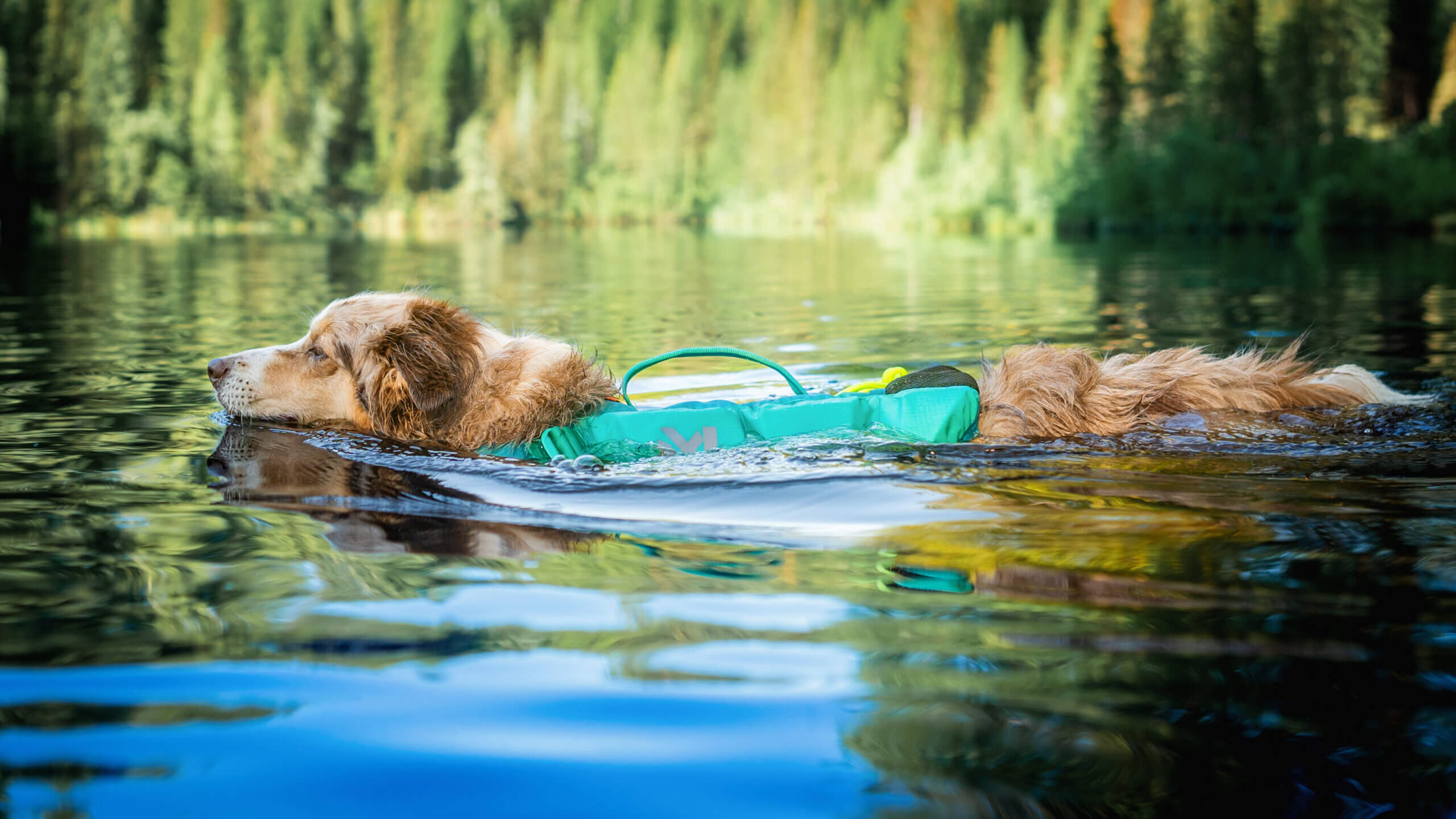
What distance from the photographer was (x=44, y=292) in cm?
1600

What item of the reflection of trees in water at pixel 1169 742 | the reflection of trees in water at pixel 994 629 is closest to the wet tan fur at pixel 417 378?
the reflection of trees in water at pixel 994 629

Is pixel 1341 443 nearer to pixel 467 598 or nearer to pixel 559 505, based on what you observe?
pixel 559 505

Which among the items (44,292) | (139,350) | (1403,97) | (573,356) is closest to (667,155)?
(1403,97)

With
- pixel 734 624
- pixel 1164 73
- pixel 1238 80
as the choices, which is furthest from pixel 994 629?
pixel 1164 73

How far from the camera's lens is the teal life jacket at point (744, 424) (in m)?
5.28

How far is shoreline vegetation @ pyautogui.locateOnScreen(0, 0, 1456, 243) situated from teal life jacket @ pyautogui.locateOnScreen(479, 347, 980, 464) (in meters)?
32.9

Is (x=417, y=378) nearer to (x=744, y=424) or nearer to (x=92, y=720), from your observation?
Answer: (x=744, y=424)

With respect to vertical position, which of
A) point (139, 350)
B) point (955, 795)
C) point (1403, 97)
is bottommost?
point (955, 795)

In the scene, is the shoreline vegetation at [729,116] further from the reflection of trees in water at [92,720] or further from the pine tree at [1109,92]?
the reflection of trees in water at [92,720]

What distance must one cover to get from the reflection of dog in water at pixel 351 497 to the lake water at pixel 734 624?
0.9 inches

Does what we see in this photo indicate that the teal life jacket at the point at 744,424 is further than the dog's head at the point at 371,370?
No

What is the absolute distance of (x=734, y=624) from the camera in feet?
10.4

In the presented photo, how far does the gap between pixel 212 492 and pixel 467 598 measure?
2046mm

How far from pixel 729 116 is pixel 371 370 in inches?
2179
